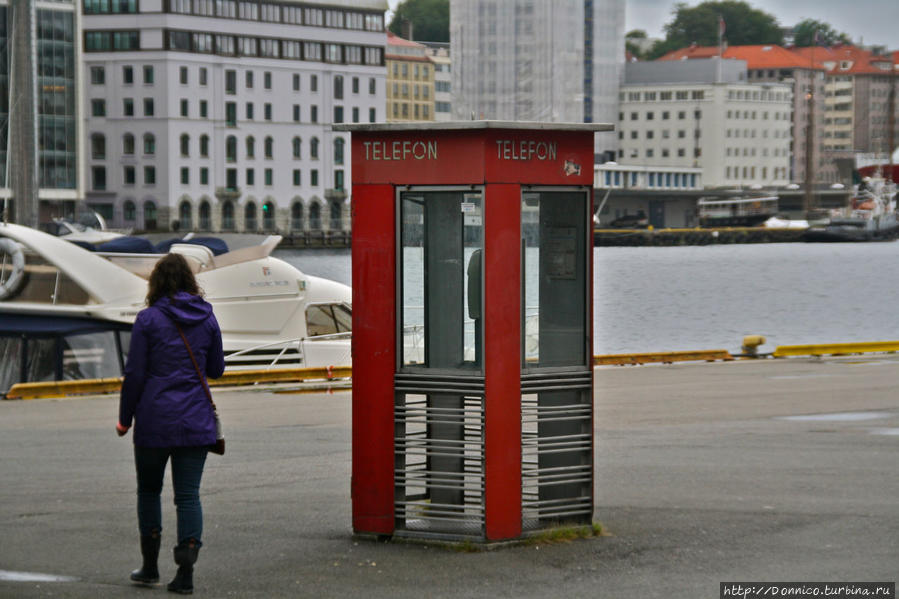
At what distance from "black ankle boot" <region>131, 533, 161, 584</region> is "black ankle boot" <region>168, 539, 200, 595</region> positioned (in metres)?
0.17

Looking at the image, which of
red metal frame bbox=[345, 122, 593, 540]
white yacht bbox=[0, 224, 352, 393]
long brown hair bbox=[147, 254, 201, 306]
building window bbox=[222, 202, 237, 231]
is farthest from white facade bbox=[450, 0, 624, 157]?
long brown hair bbox=[147, 254, 201, 306]

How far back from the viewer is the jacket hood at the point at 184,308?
771cm

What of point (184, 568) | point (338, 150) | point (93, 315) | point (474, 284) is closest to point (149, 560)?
point (184, 568)

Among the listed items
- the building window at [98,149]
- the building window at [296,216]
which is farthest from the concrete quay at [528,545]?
the building window at [296,216]

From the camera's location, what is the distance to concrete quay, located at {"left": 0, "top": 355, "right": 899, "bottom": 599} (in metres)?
8.00

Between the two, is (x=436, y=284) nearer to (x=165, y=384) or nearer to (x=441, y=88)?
(x=165, y=384)

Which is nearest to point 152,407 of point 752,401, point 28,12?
point 752,401

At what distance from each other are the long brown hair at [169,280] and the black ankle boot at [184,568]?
123 centimetres

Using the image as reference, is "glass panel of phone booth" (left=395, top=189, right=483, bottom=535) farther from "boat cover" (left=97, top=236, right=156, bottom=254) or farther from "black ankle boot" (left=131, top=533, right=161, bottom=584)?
"boat cover" (left=97, top=236, right=156, bottom=254)

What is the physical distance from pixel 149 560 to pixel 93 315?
17559 mm

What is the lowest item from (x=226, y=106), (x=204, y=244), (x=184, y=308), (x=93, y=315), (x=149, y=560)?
(x=93, y=315)

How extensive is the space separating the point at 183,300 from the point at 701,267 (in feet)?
378

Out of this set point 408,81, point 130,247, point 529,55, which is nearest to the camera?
point 130,247

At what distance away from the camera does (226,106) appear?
142 meters
